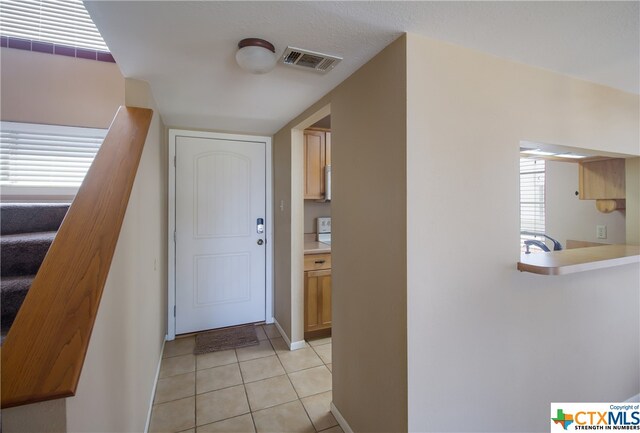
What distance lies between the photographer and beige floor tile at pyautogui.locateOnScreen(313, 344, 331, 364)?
2.60 meters

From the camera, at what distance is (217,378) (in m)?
2.32

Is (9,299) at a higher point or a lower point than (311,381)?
higher

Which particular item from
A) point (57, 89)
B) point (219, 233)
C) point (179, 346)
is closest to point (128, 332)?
point (179, 346)

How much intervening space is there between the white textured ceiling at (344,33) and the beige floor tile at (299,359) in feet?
7.27

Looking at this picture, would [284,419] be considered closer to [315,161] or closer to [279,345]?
[279,345]

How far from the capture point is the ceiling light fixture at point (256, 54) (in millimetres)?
1348

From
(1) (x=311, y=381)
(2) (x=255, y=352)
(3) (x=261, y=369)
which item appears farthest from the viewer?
(2) (x=255, y=352)

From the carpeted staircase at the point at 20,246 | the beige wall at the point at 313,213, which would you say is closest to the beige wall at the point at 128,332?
the carpeted staircase at the point at 20,246

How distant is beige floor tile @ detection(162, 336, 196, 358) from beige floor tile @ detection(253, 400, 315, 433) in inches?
46.4

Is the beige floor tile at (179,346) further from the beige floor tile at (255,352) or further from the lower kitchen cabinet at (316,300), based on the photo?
the lower kitchen cabinet at (316,300)

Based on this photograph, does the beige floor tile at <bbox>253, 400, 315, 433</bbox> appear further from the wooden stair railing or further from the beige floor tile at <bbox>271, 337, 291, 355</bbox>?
the wooden stair railing

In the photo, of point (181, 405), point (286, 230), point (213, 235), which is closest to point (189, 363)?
point (181, 405)

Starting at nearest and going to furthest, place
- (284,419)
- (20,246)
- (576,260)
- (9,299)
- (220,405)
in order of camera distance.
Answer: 1. (9,299)
2. (20,246)
3. (576,260)
4. (284,419)
5. (220,405)

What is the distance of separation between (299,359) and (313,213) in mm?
1591
